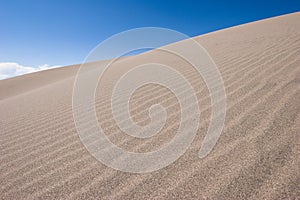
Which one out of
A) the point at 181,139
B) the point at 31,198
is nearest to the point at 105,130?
the point at 181,139

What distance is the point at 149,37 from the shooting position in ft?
10.8

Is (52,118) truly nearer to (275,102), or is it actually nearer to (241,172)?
(241,172)

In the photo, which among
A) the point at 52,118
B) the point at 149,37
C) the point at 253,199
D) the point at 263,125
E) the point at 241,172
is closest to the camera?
the point at 253,199

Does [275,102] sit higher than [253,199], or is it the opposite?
[275,102]

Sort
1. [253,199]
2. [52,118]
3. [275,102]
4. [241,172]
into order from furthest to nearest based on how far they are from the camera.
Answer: [52,118] → [275,102] → [241,172] → [253,199]

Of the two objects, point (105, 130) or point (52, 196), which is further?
point (105, 130)

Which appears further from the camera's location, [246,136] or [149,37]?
[149,37]

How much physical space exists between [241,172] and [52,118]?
321 cm

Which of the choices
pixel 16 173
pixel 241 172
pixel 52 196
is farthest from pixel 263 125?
pixel 16 173

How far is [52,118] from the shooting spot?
371 cm

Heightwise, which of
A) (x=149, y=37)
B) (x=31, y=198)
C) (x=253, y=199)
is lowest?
(x=253, y=199)

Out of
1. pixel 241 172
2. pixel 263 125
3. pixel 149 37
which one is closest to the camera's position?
pixel 241 172

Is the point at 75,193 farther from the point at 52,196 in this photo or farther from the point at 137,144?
the point at 137,144

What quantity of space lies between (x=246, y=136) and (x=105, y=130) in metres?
1.67
